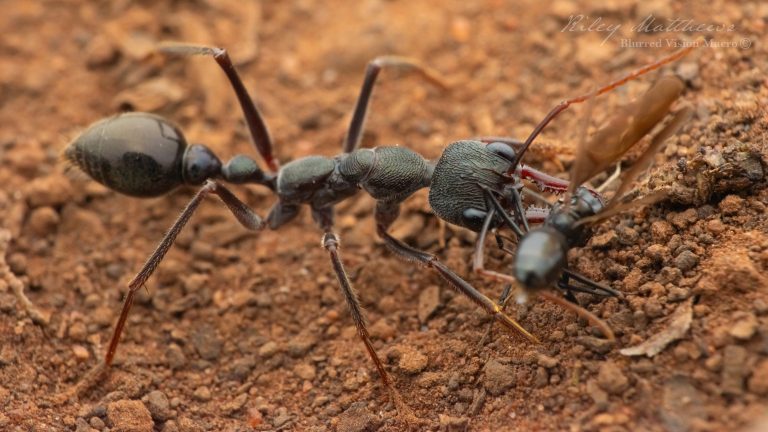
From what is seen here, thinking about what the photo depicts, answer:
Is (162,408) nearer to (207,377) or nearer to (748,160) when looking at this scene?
(207,377)

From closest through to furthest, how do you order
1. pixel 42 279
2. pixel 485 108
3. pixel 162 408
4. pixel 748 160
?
pixel 748 160 → pixel 162 408 → pixel 42 279 → pixel 485 108

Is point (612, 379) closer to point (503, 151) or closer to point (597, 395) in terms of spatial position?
point (597, 395)

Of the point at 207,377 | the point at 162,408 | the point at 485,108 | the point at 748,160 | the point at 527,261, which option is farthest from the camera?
the point at 485,108

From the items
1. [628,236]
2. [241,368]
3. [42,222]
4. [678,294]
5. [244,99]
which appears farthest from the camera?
[42,222]

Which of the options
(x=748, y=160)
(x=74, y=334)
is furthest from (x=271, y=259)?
(x=748, y=160)

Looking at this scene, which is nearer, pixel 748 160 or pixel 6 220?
pixel 748 160

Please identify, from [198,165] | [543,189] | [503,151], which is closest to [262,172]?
[198,165]

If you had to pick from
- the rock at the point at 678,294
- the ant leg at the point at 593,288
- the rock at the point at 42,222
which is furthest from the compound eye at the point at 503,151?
the rock at the point at 42,222
